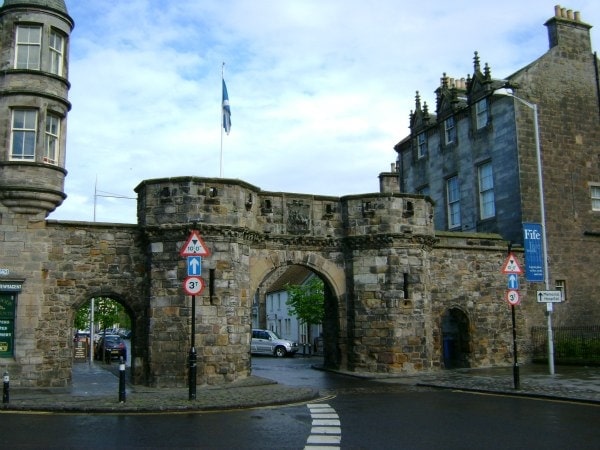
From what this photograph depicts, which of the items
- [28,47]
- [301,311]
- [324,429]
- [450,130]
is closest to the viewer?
[324,429]

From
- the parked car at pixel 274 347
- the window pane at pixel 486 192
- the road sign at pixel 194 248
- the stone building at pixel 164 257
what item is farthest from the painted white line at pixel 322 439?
the parked car at pixel 274 347

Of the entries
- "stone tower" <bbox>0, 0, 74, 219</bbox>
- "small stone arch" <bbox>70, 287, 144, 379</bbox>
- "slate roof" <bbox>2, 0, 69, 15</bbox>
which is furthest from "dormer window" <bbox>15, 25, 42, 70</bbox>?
"small stone arch" <bbox>70, 287, 144, 379</bbox>

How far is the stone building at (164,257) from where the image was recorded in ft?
66.7

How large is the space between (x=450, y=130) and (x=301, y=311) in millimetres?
15464

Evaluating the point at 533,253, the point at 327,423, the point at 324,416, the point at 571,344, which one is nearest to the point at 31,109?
the point at 324,416

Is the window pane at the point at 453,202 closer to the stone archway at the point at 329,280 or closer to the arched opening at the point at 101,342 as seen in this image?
the stone archway at the point at 329,280

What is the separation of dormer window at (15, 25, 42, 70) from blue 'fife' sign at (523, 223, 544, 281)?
1829cm

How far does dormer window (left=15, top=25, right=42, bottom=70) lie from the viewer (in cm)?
2089

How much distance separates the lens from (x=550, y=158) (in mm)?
31125

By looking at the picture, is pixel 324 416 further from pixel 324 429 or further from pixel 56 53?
pixel 56 53

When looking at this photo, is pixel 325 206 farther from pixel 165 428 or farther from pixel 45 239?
pixel 165 428

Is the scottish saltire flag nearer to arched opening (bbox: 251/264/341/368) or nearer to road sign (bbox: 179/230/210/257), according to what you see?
arched opening (bbox: 251/264/341/368)

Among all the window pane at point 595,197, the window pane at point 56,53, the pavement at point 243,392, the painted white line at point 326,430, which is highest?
the window pane at point 56,53

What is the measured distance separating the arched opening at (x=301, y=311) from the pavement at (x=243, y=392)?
250cm
